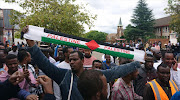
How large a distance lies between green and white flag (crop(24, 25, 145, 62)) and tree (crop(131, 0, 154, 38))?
4487 cm

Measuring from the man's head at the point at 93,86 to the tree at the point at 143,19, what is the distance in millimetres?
46300

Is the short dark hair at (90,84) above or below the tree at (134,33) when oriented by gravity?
→ below

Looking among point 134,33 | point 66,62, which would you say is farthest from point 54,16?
point 134,33

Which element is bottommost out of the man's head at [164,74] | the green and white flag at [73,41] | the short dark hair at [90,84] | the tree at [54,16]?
the man's head at [164,74]

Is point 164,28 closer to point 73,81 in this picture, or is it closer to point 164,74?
point 164,74

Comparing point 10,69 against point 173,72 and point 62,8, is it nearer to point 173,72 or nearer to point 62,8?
point 173,72

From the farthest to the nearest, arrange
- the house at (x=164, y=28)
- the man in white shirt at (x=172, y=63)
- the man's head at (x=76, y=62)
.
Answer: the house at (x=164, y=28) → the man in white shirt at (x=172, y=63) → the man's head at (x=76, y=62)

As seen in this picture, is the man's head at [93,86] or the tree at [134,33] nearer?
the man's head at [93,86]

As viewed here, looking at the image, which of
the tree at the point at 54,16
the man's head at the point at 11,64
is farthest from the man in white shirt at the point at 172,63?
the tree at the point at 54,16

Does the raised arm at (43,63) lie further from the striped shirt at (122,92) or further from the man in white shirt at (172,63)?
the man in white shirt at (172,63)

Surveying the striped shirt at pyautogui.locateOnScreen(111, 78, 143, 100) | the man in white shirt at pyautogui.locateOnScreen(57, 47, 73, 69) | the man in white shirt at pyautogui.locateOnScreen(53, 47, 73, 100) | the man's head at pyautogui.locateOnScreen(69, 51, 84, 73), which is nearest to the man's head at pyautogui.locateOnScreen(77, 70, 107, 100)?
the man's head at pyautogui.locateOnScreen(69, 51, 84, 73)

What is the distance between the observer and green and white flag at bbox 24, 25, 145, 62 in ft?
8.75

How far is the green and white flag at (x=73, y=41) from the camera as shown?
267cm

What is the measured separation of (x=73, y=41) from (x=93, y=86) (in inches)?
51.2
